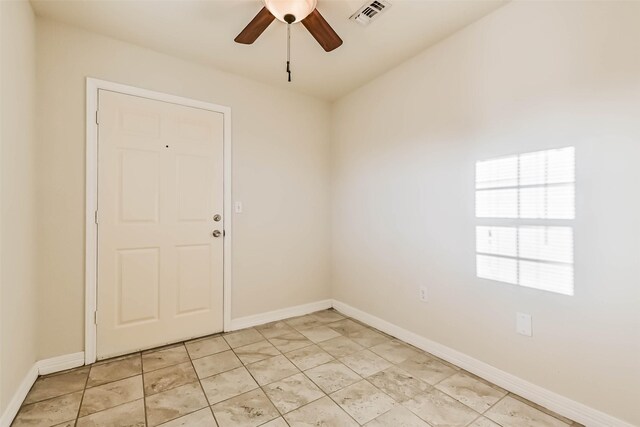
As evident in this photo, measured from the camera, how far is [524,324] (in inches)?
70.2

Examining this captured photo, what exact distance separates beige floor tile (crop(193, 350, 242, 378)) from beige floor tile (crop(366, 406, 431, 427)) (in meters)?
1.07

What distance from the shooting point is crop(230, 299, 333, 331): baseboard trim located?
9.26 feet

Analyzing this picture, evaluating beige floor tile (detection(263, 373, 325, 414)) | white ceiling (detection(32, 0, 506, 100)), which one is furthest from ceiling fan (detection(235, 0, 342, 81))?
beige floor tile (detection(263, 373, 325, 414))

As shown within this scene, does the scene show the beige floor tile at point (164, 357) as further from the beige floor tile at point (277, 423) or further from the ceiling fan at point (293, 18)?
the ceiling fan at point (293, 18)

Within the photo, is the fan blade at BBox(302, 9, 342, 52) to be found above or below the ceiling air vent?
below

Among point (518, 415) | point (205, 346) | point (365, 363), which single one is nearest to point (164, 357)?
point (205, 346)

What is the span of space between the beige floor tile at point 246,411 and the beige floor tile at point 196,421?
0.11 feet

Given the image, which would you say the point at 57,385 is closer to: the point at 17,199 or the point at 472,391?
the point at 17,199

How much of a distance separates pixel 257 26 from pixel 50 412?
254cm

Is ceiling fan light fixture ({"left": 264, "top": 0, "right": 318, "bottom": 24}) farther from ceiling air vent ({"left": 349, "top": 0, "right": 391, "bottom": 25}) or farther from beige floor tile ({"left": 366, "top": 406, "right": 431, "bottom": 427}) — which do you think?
beige floor tile ({"left": 366, "top": 406, "right": 431, "bottom": 427})

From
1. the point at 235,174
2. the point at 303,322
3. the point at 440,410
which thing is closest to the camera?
the point at 440,410

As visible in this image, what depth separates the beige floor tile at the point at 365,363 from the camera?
207 cm

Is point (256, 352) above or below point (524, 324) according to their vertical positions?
below

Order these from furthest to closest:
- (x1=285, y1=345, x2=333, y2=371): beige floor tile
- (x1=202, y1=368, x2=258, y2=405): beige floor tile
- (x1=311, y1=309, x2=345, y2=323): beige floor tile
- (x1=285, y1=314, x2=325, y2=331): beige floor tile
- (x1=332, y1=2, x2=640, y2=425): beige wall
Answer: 1. (x1=311, y1=309, x2=345, y2=323): beige floor tile
2. (x1=285, y1=314, x2=325, y2=331): beige floor tile
3. (x1=285, y1=345, x2=333, y2=371): beige floor tile
4. (x1=202, y1=368, x2=258, y2=405): beige floor tile
5. (x1=332, y1=2, x2=640, y2=425): beige wall
